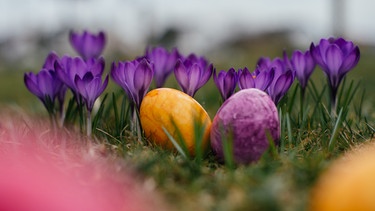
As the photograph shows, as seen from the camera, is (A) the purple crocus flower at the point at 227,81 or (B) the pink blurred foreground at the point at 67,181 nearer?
(B) the pink blurred foreground at the point at 67,181

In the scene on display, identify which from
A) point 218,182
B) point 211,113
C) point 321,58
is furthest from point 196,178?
point 211,113

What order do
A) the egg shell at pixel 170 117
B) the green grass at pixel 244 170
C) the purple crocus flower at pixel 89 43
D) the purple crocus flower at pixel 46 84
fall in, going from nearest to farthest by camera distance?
the green grass at pixel 244 170, the egg shell at pixel 170 117, the purple crocus flower at pixel 46 84, the purple crocus flower at pixel 89 43

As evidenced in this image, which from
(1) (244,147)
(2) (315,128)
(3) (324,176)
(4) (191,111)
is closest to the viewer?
(3) (324,176)

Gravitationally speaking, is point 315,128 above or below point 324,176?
below

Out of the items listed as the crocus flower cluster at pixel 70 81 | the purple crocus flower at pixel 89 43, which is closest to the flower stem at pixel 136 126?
the crocus flower cluster at pixel 70 81

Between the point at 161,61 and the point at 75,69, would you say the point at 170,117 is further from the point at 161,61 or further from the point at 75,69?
the point at 161,61

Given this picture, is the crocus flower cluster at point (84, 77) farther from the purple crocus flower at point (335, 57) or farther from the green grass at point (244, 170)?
the purple crocus flower at point (335, 57)

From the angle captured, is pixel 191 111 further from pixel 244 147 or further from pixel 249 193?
pixel 249 193
